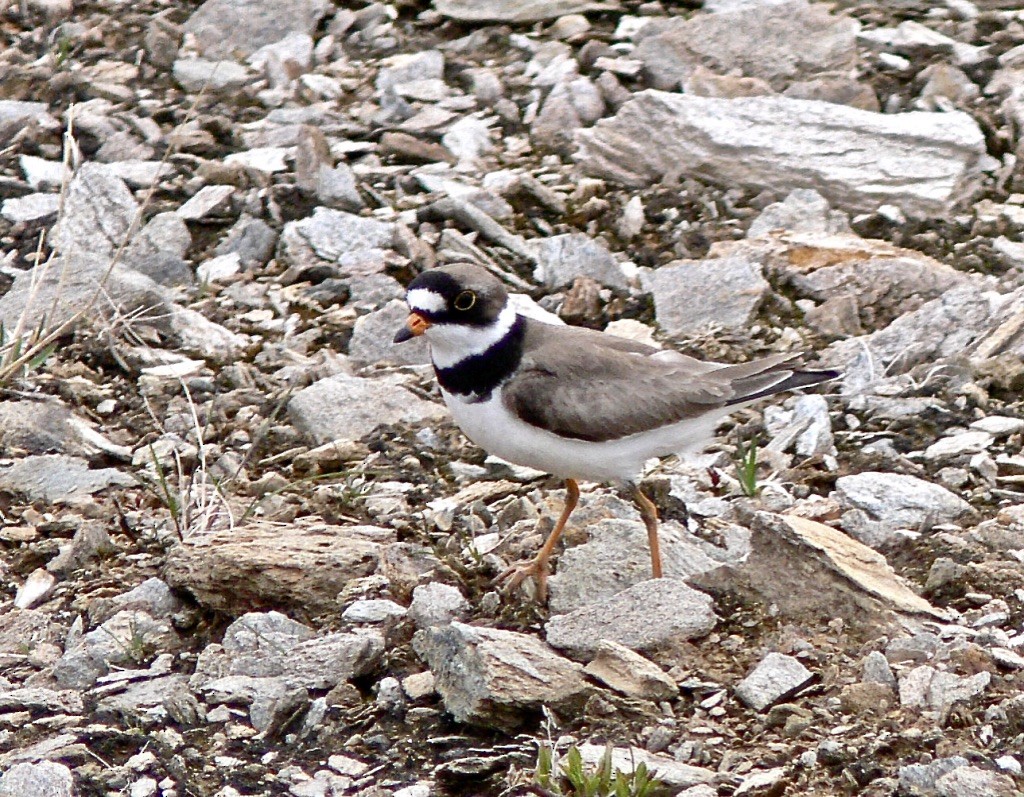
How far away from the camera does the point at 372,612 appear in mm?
5051

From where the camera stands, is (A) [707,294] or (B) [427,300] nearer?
(B) [427,300]

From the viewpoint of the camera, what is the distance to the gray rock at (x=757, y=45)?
336 inches

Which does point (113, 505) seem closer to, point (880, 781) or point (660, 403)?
point (660, 403)

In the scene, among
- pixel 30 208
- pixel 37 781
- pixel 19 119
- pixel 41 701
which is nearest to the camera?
pixel 37 781

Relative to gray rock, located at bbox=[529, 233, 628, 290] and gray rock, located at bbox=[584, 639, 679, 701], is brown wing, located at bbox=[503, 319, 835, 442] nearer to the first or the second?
gray rock, located at bbox=[584, 639, 679, 701]

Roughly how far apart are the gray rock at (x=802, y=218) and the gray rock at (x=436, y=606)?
10.1 ft

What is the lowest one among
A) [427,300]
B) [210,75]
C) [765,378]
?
[210,75]

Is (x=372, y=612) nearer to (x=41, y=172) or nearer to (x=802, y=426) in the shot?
(x=802, y=426)

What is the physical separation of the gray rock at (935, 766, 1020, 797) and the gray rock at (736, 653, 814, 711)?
64cm

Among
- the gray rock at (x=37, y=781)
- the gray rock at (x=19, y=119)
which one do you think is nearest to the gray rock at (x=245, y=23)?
the gray rock at (x=19, y=119)

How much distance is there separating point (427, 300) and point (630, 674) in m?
1.58

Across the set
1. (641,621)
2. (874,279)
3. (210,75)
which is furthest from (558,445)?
(210,75)

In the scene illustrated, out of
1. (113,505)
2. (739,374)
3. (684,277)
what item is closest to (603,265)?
(684,277)

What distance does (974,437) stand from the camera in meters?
6.12
